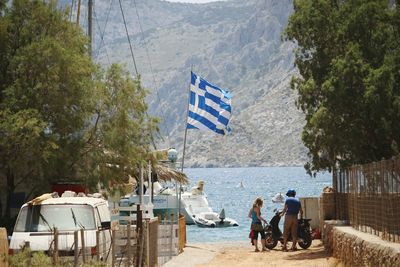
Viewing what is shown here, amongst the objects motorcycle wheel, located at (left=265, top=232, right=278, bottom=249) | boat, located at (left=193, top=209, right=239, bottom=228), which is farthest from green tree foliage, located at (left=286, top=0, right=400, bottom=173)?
boat, located at (left=193, top=209, right=239, bottom=228)

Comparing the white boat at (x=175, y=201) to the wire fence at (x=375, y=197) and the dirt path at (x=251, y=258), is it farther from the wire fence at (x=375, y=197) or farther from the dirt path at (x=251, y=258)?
the wire fence at (x=375, y=197)

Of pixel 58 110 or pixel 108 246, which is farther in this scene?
pixel 58 110

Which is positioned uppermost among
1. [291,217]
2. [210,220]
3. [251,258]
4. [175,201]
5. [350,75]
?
[350,75]

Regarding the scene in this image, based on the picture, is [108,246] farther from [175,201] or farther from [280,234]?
[175,201]

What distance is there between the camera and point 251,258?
2794 cm

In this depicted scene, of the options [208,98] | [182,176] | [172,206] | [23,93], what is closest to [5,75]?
[23,93]

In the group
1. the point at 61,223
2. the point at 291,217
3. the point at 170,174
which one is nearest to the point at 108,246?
the point at 61,223

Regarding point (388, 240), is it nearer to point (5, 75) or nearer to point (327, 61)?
point (327, 61)

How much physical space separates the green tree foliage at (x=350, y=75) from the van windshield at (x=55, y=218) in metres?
8.54

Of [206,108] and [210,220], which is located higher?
[206,108]

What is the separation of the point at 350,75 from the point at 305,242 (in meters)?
6.57

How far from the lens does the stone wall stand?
16953mm

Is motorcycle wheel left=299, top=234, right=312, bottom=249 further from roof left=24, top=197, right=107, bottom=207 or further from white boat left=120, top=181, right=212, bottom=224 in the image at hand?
white boat left=120, top=181, right=212, bottom=224

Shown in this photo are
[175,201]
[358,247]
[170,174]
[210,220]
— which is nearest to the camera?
[358,247]
